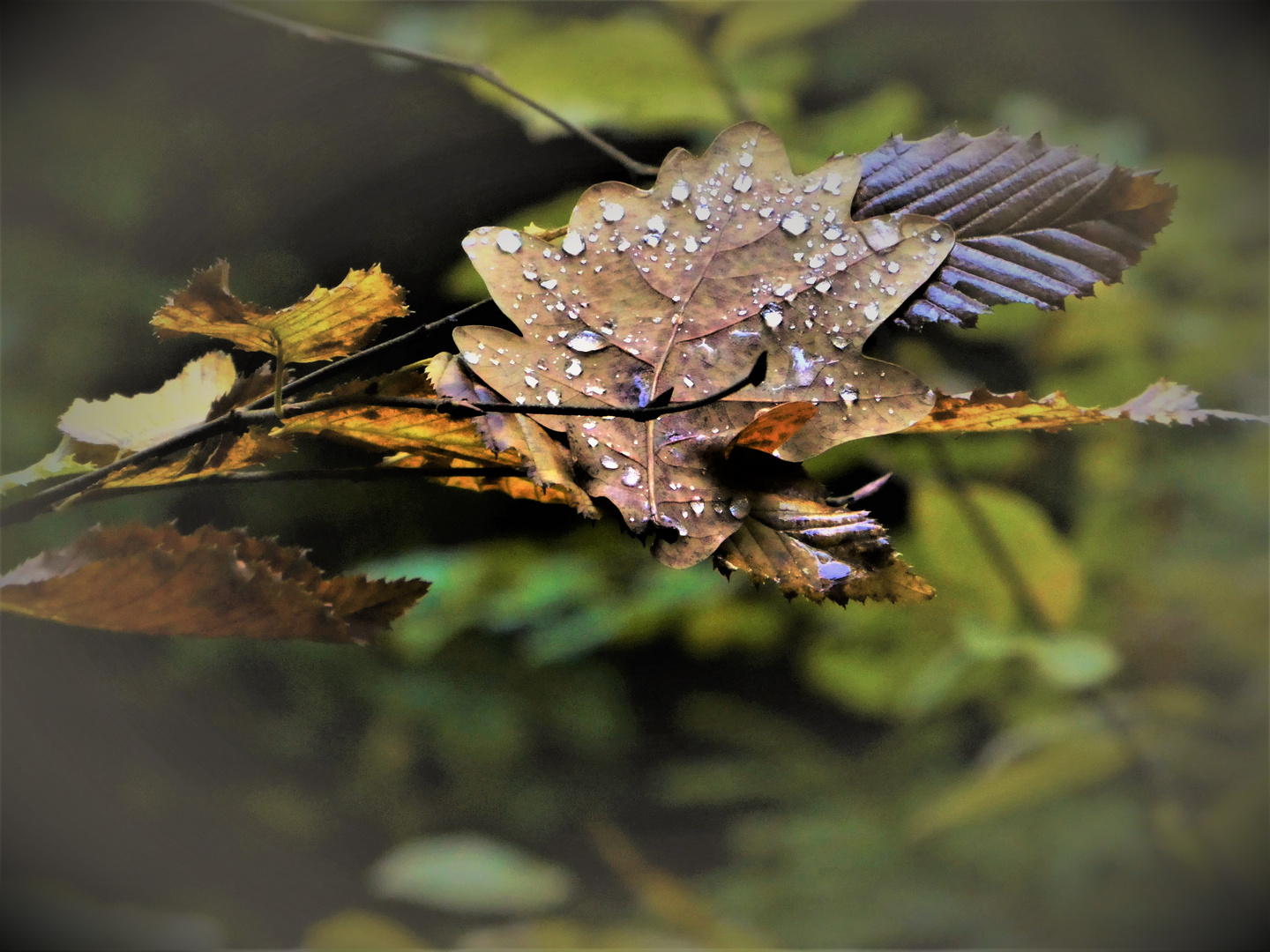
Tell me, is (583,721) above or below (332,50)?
below

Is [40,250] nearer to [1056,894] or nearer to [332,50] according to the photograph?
[332,50]

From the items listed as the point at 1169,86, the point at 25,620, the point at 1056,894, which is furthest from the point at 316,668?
the point at 1169,86

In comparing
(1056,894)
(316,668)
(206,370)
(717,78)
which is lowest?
(1056,894)

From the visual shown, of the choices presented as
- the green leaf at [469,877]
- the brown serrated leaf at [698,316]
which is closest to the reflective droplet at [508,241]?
the brown serrated leaf at [698,316]

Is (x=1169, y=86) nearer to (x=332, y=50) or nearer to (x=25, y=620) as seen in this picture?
(x=332, y=50)

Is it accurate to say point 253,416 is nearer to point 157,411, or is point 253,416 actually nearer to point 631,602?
point 157,411

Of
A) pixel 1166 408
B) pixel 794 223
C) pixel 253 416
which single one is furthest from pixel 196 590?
pixel 1166 408

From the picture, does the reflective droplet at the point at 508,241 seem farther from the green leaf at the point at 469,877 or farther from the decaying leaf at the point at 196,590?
the green leaf at the point at 469,877
